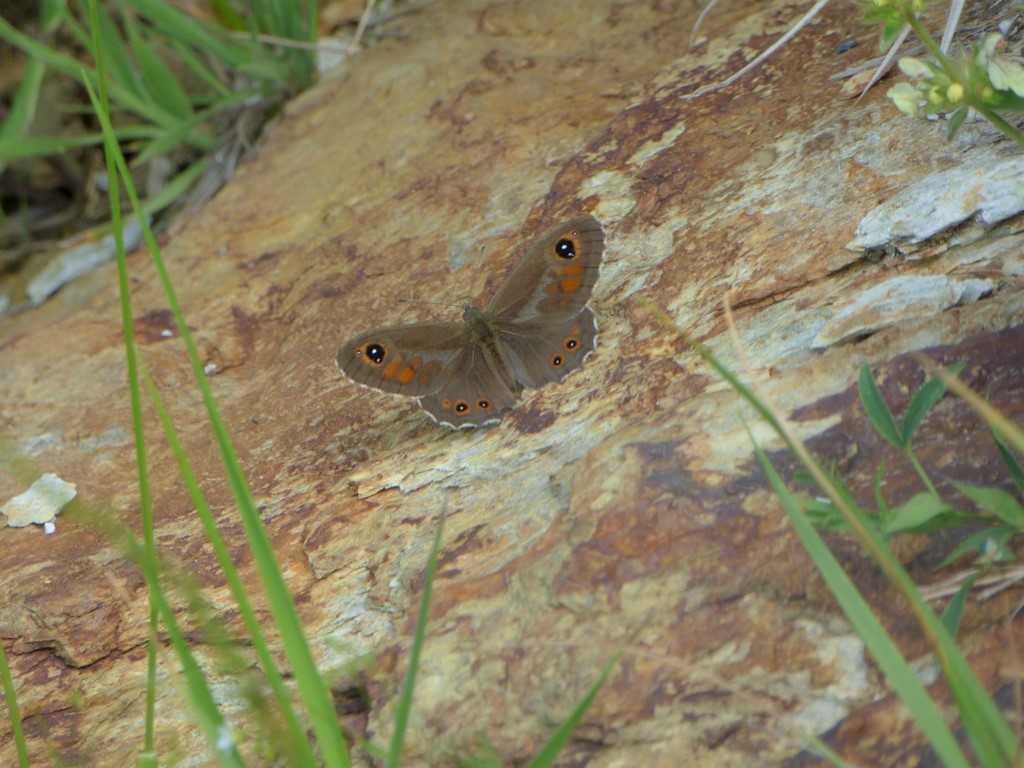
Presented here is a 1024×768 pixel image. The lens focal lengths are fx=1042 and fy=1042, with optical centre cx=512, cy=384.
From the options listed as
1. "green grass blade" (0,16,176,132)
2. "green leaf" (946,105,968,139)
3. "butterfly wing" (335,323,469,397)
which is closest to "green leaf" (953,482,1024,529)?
"green leaf" (946,105,968,139)

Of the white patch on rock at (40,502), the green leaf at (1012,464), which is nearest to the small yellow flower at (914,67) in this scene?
the green leaf at (1012,464)

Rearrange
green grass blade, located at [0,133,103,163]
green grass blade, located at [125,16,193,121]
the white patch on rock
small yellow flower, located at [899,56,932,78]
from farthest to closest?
green grass blade, located at [125,16,193,121]
green grass blade, located at [0,133,103,163]
the white patch on rock
small yellow flower, located at [899,56,932,78]

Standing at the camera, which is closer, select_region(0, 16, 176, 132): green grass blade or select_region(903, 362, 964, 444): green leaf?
select_region(903, 362, 964, 444): green leaf

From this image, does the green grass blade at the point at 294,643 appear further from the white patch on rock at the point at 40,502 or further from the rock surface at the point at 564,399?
the white patch on rock at the point at 40,502

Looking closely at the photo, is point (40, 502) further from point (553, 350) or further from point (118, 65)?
point (118, 65)

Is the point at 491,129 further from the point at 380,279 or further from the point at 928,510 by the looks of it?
the point at 928,510

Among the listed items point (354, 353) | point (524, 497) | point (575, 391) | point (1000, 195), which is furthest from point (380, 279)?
point (1000, 195)

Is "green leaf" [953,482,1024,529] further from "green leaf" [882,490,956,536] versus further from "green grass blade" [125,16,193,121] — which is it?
"green grass blade" [125,16,193,121]
